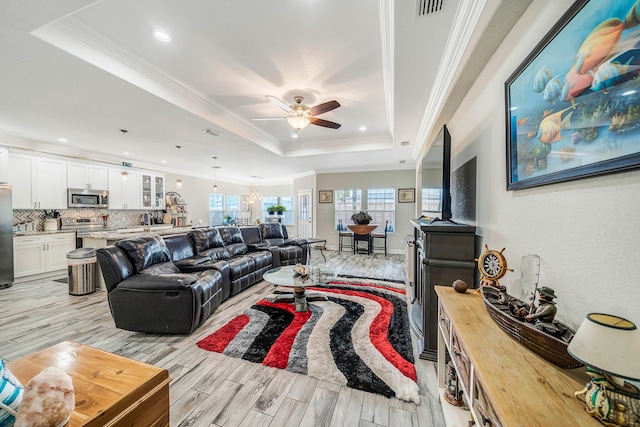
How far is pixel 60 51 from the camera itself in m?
2.10

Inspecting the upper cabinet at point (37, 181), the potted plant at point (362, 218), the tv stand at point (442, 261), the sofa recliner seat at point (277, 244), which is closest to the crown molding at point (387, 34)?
the tv stand at point (442, 261)

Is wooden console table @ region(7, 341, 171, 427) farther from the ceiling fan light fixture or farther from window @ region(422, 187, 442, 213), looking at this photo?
the ceiling fan light fixture

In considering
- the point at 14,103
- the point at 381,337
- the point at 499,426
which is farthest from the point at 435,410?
the point at 14,103

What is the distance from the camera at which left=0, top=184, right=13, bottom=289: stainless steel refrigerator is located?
4055mm

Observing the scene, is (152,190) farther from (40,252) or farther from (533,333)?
(533,333)

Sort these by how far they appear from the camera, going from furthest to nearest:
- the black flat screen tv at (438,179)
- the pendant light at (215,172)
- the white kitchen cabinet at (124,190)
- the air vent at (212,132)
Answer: the pendant light at (215,172) < the white kitchen cabinet at (124,190) < the air vent at (212,132) < the black flat screen tv at (438,179)

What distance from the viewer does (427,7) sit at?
1.62m

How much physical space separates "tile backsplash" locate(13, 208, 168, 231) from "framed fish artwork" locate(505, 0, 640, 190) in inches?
316

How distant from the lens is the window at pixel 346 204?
24.9ft

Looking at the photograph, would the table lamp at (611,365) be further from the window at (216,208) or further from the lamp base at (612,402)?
the window at (216,208)

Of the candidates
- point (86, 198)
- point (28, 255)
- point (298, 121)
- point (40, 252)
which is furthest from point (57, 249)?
point (298, 121)

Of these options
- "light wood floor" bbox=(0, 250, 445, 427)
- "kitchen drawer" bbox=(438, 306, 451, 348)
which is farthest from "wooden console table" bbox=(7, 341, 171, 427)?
"kitchen drawer" bbox=(438, 306, 451, 348)

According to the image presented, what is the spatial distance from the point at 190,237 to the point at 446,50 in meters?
4.29

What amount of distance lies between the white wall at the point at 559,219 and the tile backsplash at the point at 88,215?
26.1 feet
